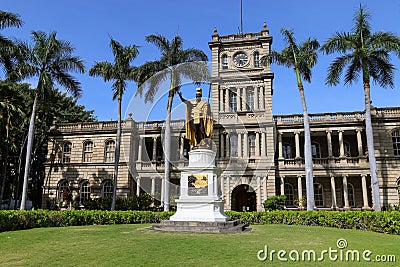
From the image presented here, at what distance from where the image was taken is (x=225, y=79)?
31.6 meters

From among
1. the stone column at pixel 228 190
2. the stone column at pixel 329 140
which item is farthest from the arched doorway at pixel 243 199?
the stone column at pixel 329 140

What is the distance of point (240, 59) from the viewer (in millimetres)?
31688

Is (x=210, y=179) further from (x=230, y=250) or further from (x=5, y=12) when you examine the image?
(x=5, y=12)

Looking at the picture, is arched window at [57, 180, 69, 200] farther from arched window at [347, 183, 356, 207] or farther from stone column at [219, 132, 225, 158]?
arched window at [347, 183, 356, 207]

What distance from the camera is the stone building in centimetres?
2753

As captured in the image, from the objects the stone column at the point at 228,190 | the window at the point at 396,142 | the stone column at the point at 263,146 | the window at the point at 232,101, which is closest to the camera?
the window at the point at 396,142

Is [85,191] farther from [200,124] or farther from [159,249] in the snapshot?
[159,249]

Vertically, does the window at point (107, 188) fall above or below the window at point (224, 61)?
below

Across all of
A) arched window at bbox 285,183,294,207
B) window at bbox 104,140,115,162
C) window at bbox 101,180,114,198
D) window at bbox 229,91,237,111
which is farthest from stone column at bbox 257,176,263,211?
window at bbox 104,140,115,162

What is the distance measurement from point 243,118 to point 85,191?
55.4 ft

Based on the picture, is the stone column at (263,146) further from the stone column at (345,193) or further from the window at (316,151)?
the stone column at (345,193)

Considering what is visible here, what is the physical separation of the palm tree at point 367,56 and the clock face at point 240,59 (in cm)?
1107

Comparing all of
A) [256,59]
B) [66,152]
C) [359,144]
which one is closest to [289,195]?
[359,144]

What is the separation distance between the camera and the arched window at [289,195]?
29.7 metres
